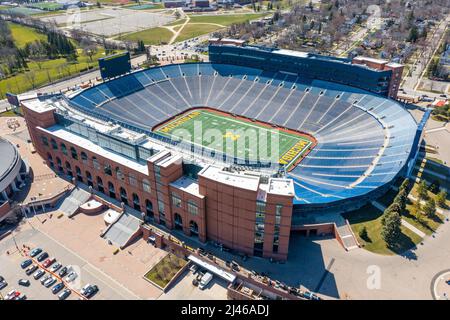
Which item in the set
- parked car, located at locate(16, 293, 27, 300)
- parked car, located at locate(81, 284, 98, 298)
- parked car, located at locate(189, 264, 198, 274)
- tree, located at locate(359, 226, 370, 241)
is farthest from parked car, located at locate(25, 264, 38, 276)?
tree, located at locate(359, 226, 370, 241)

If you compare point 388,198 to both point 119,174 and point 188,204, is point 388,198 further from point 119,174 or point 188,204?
point 119,174

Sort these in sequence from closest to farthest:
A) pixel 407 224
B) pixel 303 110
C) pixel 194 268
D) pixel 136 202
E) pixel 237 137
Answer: pixel 194 268 → pixel 407 224 → pixel 136 202 → pixel 237 137 → pixel 303 110

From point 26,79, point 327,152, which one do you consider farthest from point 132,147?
point 26,79

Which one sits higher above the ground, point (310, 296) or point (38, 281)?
point (310, 296)

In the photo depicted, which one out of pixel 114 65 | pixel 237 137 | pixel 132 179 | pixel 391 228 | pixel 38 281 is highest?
pixel 114 65

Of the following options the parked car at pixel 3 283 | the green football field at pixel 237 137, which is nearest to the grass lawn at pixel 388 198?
the green football field at pixel 237 137

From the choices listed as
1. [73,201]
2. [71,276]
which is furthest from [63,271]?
[73,201]

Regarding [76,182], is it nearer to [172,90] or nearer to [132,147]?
[132,147]
